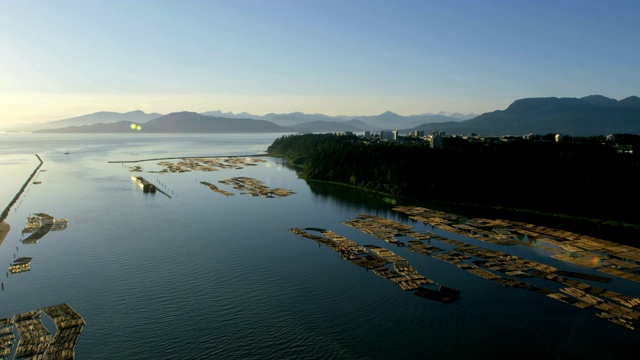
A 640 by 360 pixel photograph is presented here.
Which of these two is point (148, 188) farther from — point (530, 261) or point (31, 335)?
point (530, 261)

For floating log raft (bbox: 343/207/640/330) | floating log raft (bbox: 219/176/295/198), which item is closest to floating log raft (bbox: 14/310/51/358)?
floating log raft (bbox: 343/207/640/330)

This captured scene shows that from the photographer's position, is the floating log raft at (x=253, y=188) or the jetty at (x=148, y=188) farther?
the jetty at (x=148, y=188)

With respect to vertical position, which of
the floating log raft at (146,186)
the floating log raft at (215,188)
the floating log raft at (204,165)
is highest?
the floating log raft at (204,165)

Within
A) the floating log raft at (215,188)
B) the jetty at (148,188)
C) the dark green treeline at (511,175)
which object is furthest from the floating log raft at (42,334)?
the dark green treeline at (511,175)

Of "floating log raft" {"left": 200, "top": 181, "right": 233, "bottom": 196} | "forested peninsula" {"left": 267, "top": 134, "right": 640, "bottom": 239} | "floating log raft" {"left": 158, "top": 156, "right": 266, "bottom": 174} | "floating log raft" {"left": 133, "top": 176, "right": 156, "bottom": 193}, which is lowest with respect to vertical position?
"floating log raft" {"left": 200, "top": 181, "right": 233, "bottom": 196}

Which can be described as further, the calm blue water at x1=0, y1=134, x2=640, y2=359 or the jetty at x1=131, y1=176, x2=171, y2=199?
the jetty at x1=131, y1=176, x2=171, y2=199

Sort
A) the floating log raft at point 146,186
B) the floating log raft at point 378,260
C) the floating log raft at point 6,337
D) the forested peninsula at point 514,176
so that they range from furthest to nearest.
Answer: the floating log raft at point 146,186 → the forested peninsula at point 514,176 → the floating log raft at point 378,260 → the floating log raft at point 6,337

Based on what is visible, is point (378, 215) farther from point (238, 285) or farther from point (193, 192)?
point (193, 192)

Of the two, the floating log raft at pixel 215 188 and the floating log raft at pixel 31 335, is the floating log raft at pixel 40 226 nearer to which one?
the floating log raft at pixel 31 335

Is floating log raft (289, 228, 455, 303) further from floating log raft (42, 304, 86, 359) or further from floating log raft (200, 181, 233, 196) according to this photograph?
floating log raft (200, 181, 233, 196)
